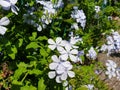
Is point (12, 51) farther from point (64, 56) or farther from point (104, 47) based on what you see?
point (104, 47)

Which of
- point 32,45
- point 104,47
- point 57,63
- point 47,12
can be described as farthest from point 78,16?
point 57,63

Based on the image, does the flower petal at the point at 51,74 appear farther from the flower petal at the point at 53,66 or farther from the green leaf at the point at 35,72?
the green leaf at the point at 35,72

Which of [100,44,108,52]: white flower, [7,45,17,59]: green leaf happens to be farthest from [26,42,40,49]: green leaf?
[100,44,108,52]: white flower

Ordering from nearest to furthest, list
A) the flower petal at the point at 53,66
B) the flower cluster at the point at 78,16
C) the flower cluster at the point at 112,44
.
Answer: the flower petal at the point at 53,66 → the flower cluster at the point at 78,16 → the flower cluster at the point at 112,44

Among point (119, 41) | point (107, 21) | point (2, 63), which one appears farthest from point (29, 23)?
point (107, 21)

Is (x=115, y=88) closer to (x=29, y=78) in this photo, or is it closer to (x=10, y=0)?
(x=29, y=78)

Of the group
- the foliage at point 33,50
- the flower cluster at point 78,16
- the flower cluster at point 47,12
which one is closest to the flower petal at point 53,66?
the foliage at point 33,50

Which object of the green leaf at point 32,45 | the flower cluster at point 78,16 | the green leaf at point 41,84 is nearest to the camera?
the green leaf at point 41,84

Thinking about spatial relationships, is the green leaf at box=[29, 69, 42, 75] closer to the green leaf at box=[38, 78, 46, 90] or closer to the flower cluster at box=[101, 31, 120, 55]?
the green leaf at box=[38, 78, 46, 90]

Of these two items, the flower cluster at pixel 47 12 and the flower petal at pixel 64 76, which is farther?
the flower cluster at pixel 47 12
